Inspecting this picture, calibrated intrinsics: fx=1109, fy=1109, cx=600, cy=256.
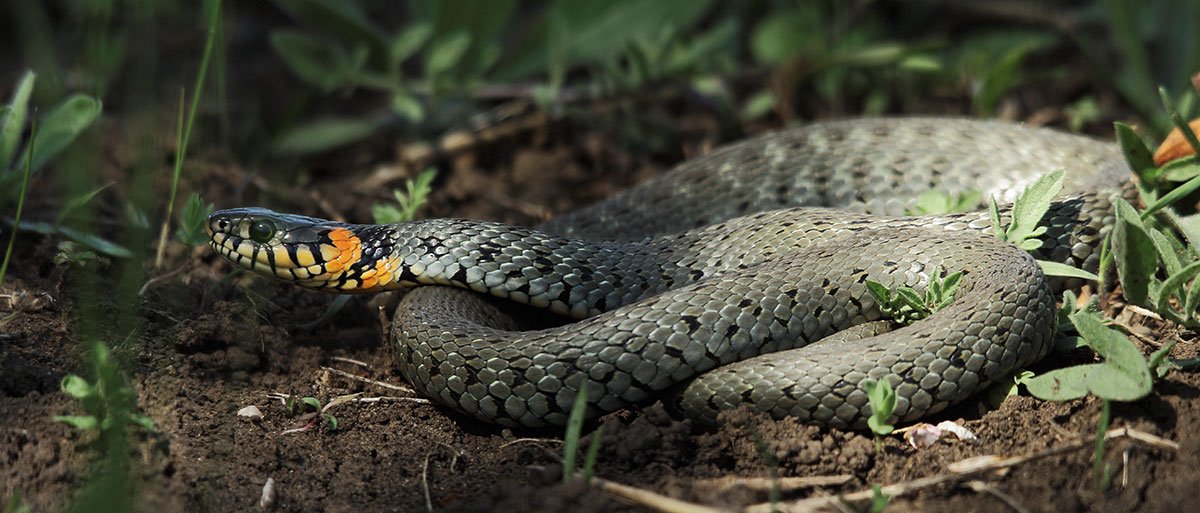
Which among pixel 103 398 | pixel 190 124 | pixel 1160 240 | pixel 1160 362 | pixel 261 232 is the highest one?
pixel 190 124

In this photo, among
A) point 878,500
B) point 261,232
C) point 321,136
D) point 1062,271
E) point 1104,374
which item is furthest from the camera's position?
point 321,136

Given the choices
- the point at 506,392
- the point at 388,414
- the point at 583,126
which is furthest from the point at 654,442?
the point at 583,126

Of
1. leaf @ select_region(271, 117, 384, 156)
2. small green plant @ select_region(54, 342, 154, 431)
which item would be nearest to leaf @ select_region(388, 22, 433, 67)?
leaf @ select_region(271, 117, 384, 156)

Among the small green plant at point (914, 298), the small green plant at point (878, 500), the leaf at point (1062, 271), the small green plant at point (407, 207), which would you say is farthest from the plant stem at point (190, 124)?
the leaf at point (1062, 271)

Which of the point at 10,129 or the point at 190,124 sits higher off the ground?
the point at 10,129

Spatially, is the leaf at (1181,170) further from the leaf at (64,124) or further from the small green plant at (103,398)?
→ the leaf at (64,124)

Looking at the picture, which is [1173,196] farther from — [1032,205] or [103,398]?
[103,398]

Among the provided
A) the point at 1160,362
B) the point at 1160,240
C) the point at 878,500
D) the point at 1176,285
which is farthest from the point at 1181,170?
→ the point at 878,500
